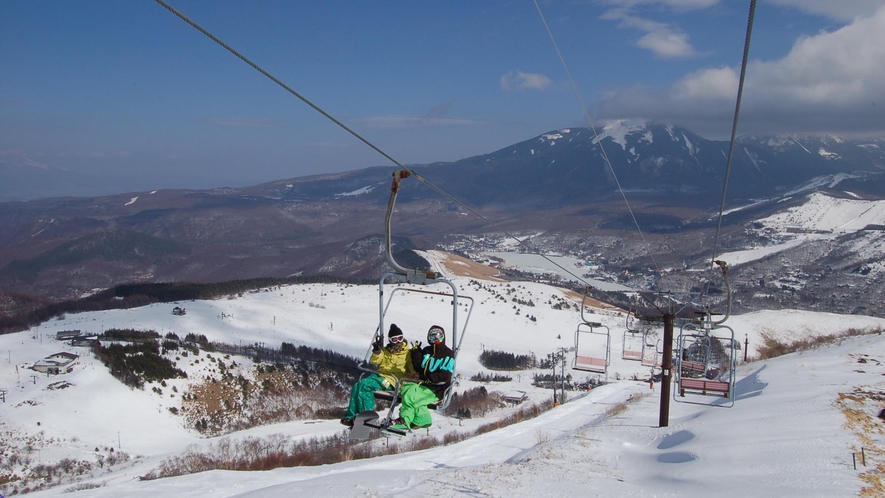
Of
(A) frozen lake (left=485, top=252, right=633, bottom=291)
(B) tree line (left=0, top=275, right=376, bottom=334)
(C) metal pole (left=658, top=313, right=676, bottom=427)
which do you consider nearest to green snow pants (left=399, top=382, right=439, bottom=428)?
(C) metal pole (left=658, top=313, right=676, bottom=427)

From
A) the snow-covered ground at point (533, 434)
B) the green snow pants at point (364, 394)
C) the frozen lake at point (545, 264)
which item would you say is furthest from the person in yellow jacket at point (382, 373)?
the frozen lake at point (545, 264)

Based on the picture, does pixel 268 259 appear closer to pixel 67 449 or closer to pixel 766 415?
pixel 67 449

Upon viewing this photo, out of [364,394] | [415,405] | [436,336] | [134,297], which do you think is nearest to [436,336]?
[436,336]

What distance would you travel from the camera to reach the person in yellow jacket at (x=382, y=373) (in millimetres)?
9578

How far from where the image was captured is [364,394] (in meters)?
9.58

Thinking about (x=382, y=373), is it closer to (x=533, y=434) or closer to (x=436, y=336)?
(x=436, y=336)

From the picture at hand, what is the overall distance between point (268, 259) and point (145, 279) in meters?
29.3

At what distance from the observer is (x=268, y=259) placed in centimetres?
15562

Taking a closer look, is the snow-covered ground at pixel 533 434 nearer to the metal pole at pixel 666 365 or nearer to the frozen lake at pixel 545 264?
the metal pole at pixel 666 365

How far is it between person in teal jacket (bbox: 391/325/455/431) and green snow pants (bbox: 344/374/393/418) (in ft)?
1.31

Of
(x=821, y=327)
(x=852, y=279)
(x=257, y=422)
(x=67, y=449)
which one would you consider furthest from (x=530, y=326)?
(x=852, y=279)

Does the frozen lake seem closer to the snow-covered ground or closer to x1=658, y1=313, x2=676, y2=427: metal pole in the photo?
the snow-covered ground

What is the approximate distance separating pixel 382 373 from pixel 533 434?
1373 centimetres

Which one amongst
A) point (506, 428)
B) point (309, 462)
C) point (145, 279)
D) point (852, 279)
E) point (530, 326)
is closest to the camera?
point (309, 462)
